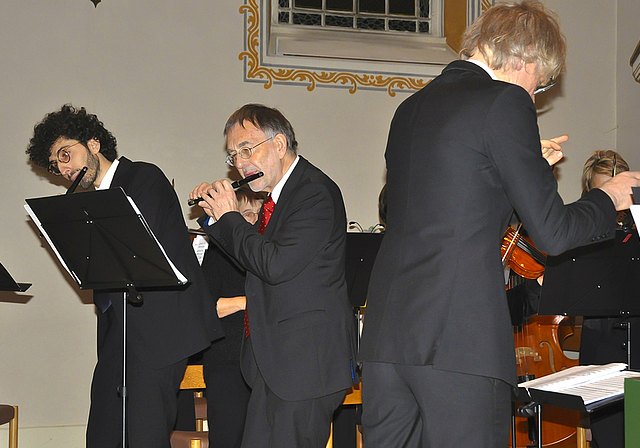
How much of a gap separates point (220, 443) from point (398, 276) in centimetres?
185

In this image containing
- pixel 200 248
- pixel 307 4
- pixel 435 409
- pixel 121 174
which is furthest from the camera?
pixel 307 4

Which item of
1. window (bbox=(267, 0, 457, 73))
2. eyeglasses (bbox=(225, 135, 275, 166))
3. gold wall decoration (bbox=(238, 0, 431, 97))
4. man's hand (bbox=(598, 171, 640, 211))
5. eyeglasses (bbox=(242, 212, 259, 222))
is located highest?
window (bbox=(267, 0, 457, 73))

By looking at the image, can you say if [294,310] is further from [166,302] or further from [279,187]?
[166,302]

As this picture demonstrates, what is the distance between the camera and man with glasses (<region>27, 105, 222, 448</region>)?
2537mm

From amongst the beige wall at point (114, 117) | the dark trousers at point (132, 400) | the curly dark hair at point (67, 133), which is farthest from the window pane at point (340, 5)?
the dark trousers at point (132, 400)

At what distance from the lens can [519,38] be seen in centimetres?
161

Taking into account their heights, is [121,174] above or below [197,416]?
above

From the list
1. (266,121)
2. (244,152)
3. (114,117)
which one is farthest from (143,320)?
(114,117)

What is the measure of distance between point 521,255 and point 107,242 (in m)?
1.77

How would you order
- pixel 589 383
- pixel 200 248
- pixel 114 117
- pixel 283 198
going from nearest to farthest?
1. pixel 589 383
2. pixel 283 198
3. pixel 200 248
4. pixel 114 117

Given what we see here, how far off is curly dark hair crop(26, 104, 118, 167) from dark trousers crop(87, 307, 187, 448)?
28.4 inches

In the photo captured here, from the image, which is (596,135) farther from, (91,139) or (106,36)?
(91,139)

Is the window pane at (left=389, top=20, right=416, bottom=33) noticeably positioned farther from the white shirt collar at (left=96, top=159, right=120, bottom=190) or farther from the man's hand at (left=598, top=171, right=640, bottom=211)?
the man's hand at (left=598, top=171, right=640, bottom=211)

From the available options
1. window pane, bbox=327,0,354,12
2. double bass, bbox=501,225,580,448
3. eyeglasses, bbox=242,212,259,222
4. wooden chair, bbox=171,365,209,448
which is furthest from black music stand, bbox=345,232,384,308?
window pane, bbox=327,0,354,12
